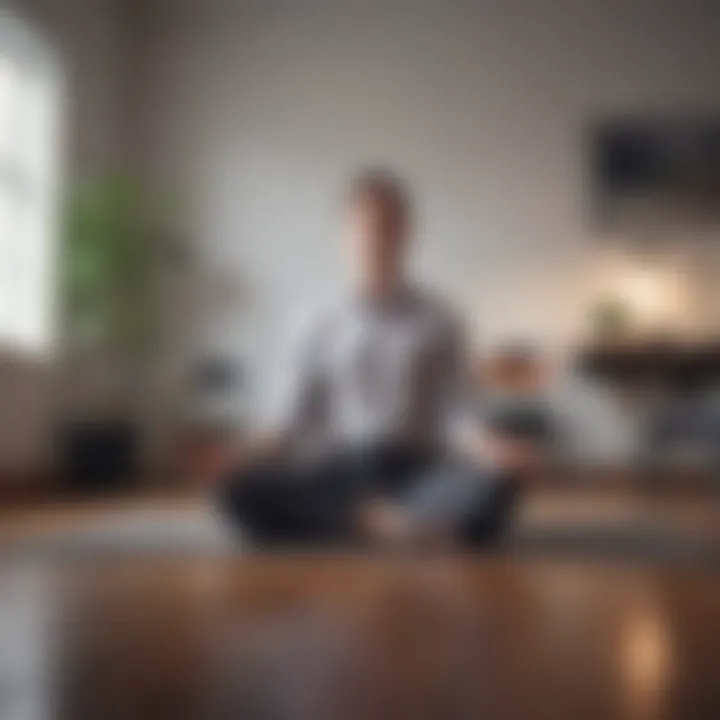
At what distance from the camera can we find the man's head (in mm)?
1175

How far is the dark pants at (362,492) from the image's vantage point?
1.15 m

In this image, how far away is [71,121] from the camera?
161 cm

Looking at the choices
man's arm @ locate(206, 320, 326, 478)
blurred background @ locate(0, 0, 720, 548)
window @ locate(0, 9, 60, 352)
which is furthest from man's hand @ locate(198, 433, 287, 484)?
window @ locate(0, 9, 60, 352)

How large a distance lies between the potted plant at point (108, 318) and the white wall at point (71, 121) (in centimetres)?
4

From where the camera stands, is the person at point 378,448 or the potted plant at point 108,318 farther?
the potted plant at point 108,318

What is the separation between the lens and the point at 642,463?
66.8 inches

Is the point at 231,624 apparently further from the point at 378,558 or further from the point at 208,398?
the point at 208,398

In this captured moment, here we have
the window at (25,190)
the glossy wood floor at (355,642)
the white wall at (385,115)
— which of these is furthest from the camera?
the white wall at (385,115)

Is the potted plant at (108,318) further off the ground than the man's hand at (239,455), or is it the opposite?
the potted plant at (108,318)

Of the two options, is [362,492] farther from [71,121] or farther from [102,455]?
[71,121]

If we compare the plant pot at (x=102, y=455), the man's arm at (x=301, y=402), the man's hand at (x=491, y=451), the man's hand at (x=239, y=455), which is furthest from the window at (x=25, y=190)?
the man's hand at (x=491, y=451)

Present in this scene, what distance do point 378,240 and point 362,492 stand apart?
0.93 ft

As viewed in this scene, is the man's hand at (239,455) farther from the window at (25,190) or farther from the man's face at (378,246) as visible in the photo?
the window at (25,190)

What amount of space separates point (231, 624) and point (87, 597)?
0.18m
